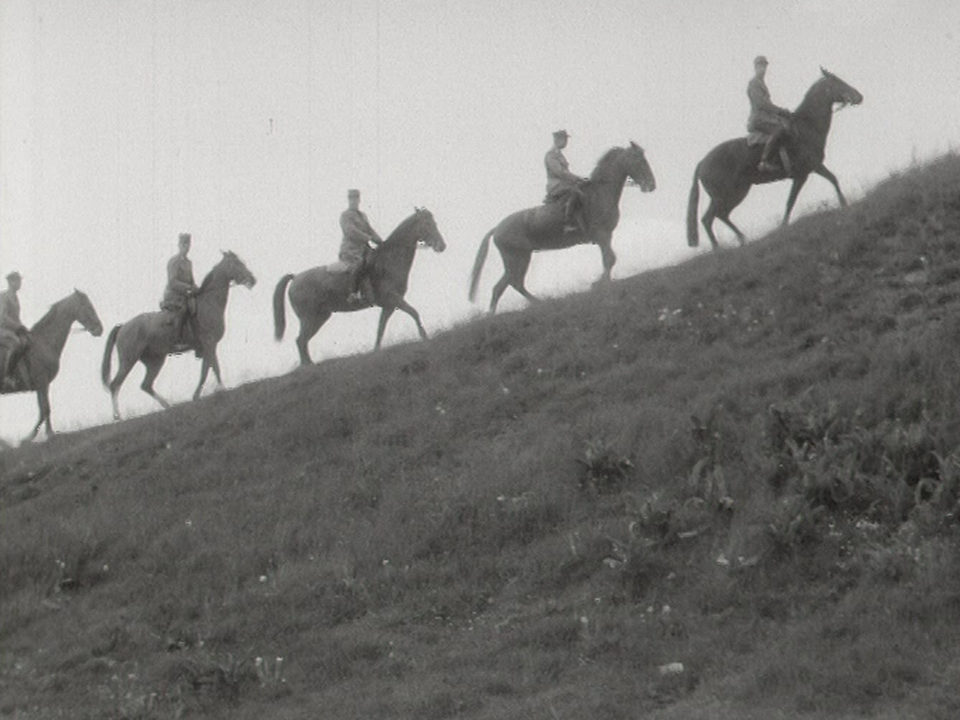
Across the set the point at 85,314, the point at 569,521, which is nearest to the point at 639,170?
the point at 85,314

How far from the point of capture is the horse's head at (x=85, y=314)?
2973 cm

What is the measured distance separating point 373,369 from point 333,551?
6.61 m

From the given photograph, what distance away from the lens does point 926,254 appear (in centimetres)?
1964

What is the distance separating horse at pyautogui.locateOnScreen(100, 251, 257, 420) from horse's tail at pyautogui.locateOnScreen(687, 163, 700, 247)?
309 inches

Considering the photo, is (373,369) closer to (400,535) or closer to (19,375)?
(400,535)

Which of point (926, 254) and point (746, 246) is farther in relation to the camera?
point (746, 246)

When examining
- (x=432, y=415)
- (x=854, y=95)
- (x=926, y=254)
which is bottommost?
(x=432, y=415)

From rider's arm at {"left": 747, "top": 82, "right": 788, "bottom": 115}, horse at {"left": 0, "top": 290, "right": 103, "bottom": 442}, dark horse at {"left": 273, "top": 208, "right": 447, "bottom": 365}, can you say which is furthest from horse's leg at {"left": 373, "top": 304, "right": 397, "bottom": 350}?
rider's arm at {"left": 747, "top": 82, "right": 788, "bottom": 115}

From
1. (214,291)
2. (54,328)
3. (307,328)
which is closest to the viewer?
(307,328)

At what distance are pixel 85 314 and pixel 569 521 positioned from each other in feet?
53.8

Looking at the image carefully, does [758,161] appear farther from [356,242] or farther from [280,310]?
[280,310]

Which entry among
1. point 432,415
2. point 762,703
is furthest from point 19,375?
point 762,703

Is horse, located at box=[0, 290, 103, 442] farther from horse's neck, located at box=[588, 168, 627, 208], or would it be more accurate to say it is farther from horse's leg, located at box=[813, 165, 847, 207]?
horse's leg, located at box=[813, 165, 847, 207]

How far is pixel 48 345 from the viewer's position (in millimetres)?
29266
